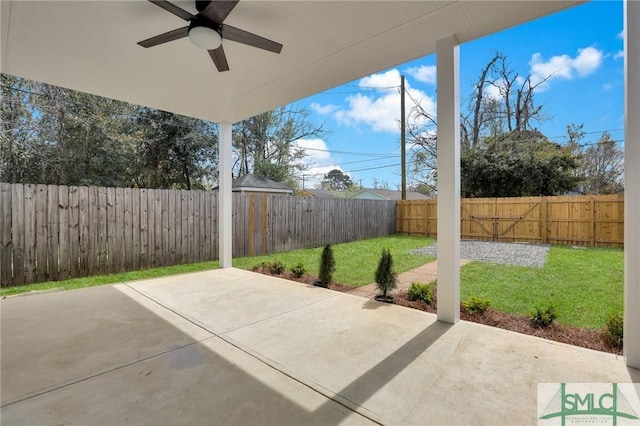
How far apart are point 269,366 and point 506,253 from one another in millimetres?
7241

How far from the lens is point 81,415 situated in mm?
1661

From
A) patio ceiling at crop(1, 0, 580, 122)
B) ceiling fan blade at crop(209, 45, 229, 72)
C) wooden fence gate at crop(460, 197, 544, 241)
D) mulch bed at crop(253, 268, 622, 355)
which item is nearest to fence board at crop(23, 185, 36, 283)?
patio ceiling at crop(1, 0, 580, 122)

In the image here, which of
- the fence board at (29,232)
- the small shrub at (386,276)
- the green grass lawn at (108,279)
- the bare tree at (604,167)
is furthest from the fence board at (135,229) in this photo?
the bare tree at (604,167)

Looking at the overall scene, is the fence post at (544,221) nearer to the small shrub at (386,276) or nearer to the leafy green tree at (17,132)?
the small shrub at (386,276)

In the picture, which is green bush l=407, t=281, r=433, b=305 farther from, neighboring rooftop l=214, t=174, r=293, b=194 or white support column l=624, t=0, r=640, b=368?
neighboring rooftop l=214, t=174, r=293, b=194

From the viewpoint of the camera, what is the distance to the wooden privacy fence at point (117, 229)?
4.45 m

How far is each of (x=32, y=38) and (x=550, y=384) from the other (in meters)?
5.07

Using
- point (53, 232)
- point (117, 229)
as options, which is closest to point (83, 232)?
point (53, 232)

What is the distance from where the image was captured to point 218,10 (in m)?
2.32

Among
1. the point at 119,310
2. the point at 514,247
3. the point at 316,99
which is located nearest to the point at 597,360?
the point at 119,310

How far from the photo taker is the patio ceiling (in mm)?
2492
